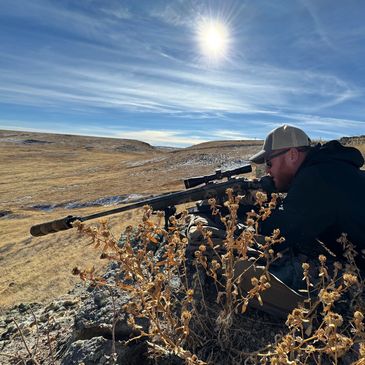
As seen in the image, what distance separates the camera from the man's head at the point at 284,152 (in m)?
3.79

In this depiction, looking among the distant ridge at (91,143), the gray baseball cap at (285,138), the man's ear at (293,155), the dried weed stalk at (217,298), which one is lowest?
the distant ridge at (91,143)

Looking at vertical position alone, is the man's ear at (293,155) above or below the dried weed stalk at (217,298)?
above

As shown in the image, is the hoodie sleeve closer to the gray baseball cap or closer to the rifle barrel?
the gray baseball cap

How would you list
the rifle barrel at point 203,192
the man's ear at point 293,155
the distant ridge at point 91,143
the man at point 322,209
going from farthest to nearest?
the distant ridge at point 91,143, the rifle barrel at point 203,192, the man's ear at point 293,155, the man at point 322,209

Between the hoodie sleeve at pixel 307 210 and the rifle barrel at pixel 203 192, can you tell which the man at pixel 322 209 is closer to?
the hoodie sleeve at pixel 307 210

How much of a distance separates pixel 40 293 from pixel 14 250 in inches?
159

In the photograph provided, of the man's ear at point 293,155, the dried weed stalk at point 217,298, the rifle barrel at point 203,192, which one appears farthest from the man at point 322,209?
the rifle barrel at point 203,192

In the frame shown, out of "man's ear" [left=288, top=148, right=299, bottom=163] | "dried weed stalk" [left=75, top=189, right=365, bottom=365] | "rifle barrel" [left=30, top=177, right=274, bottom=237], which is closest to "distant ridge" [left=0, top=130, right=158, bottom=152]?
"rifle barrel" [left=30, top=177, right=274, bottom=237]

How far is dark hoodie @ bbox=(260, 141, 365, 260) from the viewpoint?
3.16 metres

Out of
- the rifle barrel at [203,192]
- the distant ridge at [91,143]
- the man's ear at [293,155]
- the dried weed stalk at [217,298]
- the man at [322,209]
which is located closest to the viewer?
the dried weed stalk at [217,298]

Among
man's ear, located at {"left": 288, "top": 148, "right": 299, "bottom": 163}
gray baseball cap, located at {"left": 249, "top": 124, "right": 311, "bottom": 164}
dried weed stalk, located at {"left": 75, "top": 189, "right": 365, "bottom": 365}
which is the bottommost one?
dried weed stalk, located at {"left": 75, "top": 189, "right": 365, "bottom": 365}

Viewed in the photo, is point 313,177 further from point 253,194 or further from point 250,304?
point 250,304

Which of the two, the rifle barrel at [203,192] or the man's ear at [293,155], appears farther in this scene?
the rifle barrel at [203,192]

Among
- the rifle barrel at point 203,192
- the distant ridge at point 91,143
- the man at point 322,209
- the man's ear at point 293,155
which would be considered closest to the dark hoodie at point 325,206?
the man at point 322,209
